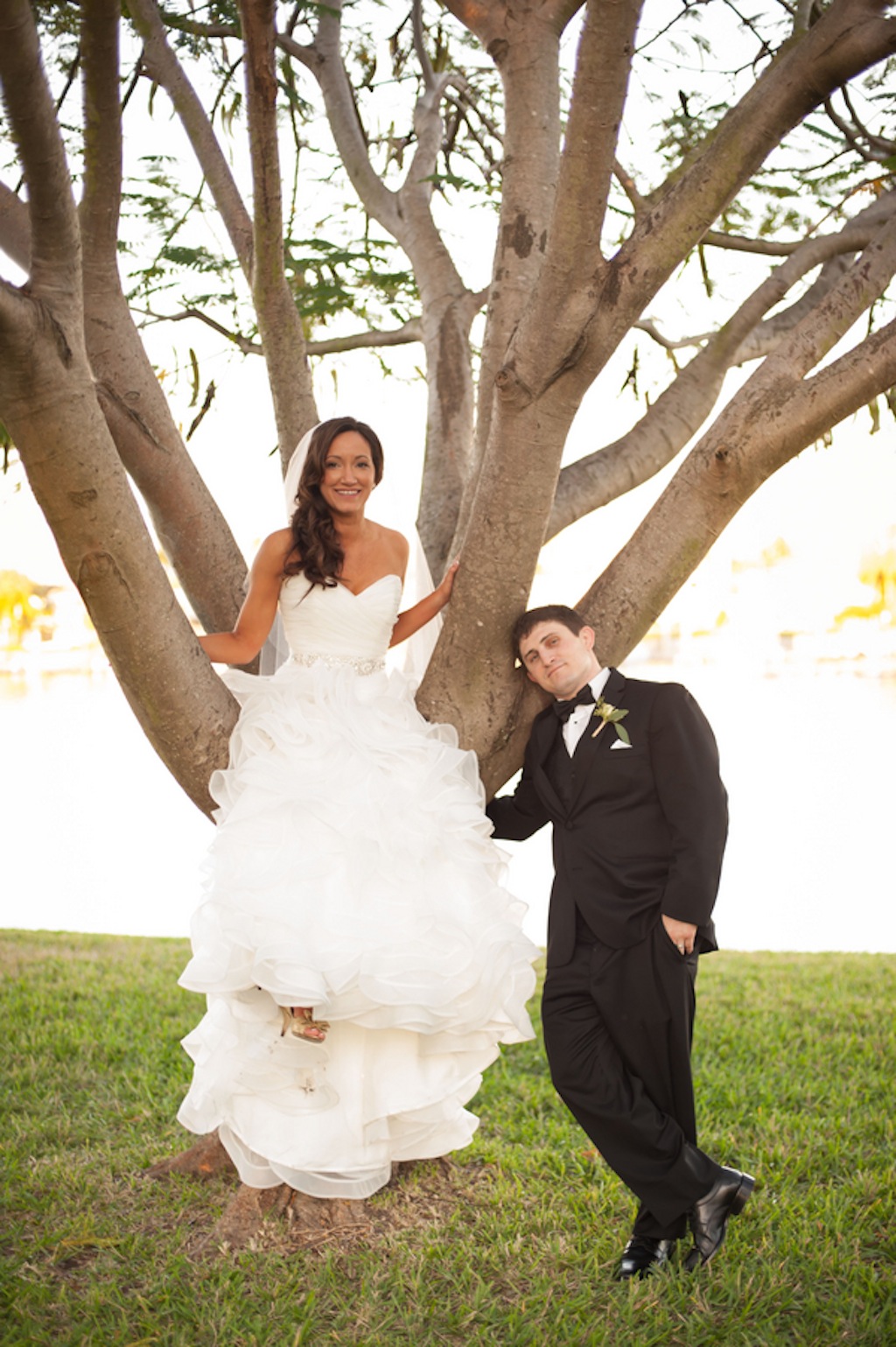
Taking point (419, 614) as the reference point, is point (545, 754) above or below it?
below

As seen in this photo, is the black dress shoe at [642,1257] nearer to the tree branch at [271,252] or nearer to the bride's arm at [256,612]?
the bride's arm at [256,612]

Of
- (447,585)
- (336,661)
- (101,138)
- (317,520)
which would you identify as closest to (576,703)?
(447,585)

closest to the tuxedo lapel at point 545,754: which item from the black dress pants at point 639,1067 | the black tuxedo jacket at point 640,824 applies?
the black tuxedo jacket at point 640,824

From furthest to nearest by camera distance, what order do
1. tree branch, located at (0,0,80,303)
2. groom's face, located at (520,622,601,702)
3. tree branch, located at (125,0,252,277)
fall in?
tree branch, located at (125,0,252,277), groom's face, located at (520,622,601,702), tree branch, located at (0,0,80,303)

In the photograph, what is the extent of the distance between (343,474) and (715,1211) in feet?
8.35

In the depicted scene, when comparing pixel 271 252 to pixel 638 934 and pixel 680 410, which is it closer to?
pixel 680 410

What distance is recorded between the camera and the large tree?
9.23 ft

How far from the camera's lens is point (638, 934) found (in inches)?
124

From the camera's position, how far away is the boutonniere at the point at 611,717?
3172 mm

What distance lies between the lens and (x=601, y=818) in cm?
322

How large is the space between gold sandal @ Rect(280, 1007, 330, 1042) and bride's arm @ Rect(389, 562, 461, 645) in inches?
52.8

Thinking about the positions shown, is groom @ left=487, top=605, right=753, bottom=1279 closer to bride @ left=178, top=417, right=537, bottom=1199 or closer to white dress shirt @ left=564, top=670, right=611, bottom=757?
white dress shirt @ left=564, top=670, right=611, bottom=757

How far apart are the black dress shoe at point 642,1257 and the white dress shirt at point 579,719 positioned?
4.66 ft

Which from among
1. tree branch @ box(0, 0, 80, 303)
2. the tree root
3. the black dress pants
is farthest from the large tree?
the tree root
